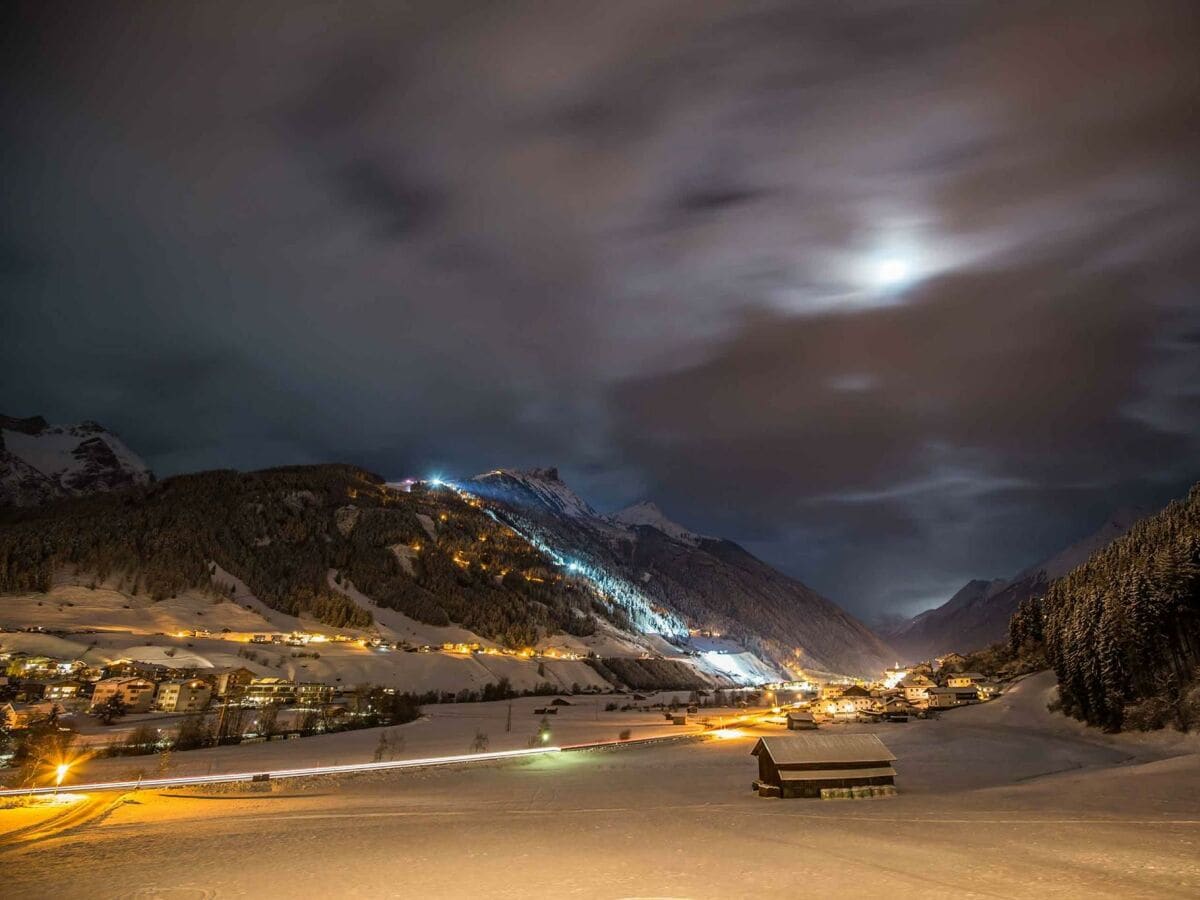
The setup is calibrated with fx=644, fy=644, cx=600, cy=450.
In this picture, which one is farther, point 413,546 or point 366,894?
point 413,546

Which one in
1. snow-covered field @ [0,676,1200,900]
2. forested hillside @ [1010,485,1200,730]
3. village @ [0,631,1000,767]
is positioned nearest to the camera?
snow-covered field @ [0,676,1200,900]

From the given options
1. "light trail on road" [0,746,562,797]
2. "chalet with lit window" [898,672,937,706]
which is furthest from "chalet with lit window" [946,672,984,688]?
"light trail on road" [0,746,562,797]

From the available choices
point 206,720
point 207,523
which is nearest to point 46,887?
point 206,720

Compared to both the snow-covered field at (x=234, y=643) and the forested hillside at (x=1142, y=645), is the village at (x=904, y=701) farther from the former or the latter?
the snow-covered field at (x=234, y=643)

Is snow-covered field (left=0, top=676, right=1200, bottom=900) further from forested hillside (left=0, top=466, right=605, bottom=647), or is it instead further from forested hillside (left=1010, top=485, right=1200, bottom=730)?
forested hillside (left=0, top=466, right=605, bottom=647)

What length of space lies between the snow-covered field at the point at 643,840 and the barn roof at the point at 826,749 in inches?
69.3

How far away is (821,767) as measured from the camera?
2622 centimetres

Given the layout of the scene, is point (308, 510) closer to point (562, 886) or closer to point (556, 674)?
point (556, 674)

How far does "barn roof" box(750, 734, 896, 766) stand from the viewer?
86.4ft

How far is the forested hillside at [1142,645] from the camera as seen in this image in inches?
1610

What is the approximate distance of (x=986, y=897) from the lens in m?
11.1

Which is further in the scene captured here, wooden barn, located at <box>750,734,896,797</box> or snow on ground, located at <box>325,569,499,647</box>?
snow on ground, located at <box>325,569,499,647</box>

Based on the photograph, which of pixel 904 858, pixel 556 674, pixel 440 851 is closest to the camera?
pixel 904 858

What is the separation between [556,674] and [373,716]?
72363 mm
